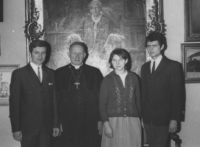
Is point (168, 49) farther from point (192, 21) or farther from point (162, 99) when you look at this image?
point (162, 99)

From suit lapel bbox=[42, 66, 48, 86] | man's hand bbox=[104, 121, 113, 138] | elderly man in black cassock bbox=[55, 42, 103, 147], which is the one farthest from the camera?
elderly man in black cassock bbox=[55, 42, 103, 147]

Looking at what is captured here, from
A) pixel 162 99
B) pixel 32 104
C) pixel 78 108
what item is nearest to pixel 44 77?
pixel 32 104

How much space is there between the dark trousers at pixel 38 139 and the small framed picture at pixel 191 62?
7.15 feet

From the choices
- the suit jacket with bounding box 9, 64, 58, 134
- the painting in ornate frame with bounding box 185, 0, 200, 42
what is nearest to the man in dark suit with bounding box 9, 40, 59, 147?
the suit jacket with bounding box 9, 64, 58, 134

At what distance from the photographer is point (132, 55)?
11.3 feet

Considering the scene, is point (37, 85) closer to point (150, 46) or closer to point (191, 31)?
point (150, 46)

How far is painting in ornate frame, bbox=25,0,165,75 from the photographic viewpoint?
3416 millimetres

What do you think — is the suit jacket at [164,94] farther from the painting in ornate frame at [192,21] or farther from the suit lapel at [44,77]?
the suit lapel at [44,77]

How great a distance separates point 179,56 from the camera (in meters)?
3.49

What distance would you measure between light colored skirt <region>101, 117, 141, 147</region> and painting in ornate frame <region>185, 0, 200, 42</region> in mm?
1663

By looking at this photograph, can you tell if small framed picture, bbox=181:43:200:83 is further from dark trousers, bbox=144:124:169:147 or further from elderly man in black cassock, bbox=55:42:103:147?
elderly man in black cassock, bbox=55:42:103:147

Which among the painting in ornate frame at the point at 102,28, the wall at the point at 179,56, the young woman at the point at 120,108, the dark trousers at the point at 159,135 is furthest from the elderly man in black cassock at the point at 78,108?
the wall at the point at 179,56

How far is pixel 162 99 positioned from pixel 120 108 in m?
0.51

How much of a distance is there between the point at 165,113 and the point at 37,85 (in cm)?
→ 154
